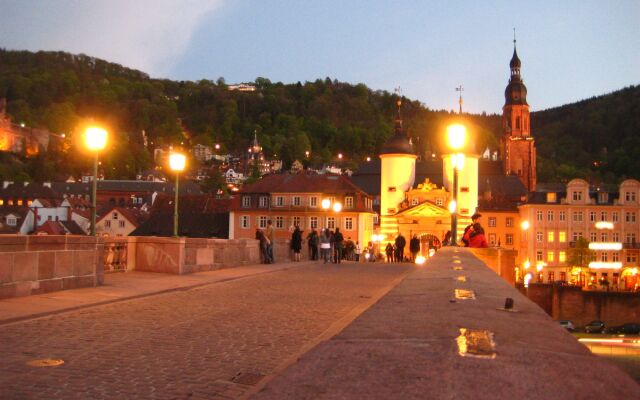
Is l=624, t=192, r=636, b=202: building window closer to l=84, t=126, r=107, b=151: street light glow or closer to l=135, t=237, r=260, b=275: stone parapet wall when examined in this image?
l=135, t=237, r=260, b=275: stone parapet wall

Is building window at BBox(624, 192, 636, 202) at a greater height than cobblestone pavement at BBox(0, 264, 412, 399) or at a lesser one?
greater

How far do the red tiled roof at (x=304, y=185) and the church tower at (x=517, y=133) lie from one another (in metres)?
43.8

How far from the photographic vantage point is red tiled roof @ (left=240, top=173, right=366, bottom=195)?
82688 mm

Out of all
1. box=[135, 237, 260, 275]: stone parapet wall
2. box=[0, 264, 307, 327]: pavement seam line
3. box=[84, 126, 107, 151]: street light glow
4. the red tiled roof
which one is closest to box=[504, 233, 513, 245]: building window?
the red tiled roof

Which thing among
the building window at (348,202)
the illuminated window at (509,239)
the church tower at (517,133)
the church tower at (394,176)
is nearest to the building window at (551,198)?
the illuminated window at (509,239)

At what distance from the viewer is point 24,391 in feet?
21.4

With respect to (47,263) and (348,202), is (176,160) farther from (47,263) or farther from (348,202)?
(348,202)

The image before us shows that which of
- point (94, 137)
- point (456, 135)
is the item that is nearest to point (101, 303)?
point (94, 137)

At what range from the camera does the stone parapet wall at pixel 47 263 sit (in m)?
13.5

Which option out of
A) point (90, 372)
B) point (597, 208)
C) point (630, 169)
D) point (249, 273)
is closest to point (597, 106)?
point (630, 169)

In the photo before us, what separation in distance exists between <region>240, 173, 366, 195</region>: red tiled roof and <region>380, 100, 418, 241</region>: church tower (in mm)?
8655

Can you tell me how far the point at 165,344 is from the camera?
9406 millimetres

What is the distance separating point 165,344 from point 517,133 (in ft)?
377

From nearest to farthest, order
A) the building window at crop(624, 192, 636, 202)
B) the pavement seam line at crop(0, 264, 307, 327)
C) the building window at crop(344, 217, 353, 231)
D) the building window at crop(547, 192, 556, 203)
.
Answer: the pavement seam line at crop(0, 264, 307, 327) → the building window at crop(344, 217, 353, 231) → the building window at crop(624, 192, 636, 202) → the building window at crop(547, 192, 556, 203)
